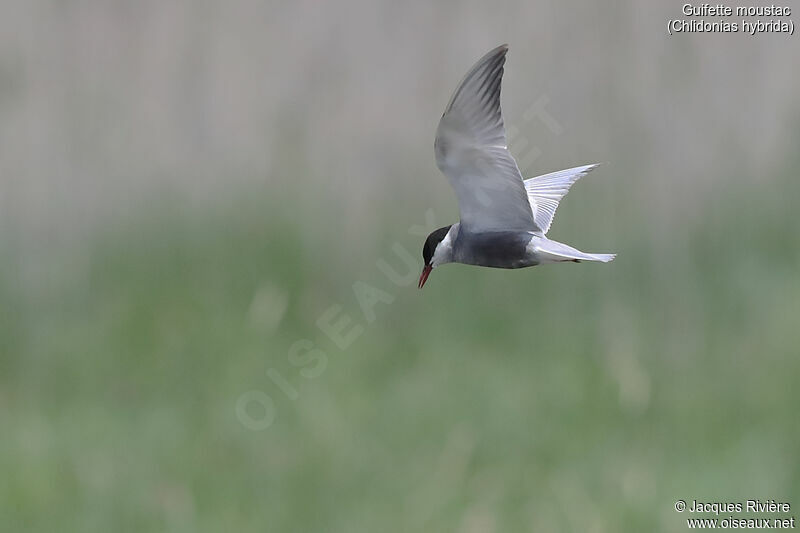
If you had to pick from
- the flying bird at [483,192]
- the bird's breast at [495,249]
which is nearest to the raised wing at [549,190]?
the flying bird at [483,192]

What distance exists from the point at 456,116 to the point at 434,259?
0.43 metres

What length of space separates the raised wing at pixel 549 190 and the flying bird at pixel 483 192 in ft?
0.66

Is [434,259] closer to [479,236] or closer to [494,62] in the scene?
[479,236]

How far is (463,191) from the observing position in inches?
127

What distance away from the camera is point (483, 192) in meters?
3.20

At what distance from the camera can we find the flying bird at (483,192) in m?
3.07

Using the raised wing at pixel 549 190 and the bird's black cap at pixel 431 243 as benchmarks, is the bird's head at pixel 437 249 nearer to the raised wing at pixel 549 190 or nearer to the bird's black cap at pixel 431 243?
the bird's black cap at pixel 431 243

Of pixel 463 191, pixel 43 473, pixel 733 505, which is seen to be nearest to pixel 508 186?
pixel 463 191

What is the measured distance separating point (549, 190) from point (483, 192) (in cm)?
45

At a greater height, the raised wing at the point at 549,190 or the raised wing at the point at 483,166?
the raised wing at the point at 483,166

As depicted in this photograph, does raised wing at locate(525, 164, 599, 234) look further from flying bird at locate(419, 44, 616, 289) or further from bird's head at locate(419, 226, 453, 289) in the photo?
bird's head at locate(419, 226, 453, 289)

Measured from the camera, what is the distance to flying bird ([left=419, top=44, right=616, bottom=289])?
10.1ft

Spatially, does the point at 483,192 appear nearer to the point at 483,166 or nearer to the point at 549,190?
the point at 483,166

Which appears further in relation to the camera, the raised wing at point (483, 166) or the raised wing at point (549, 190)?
the raised wing at point (549, 190)
